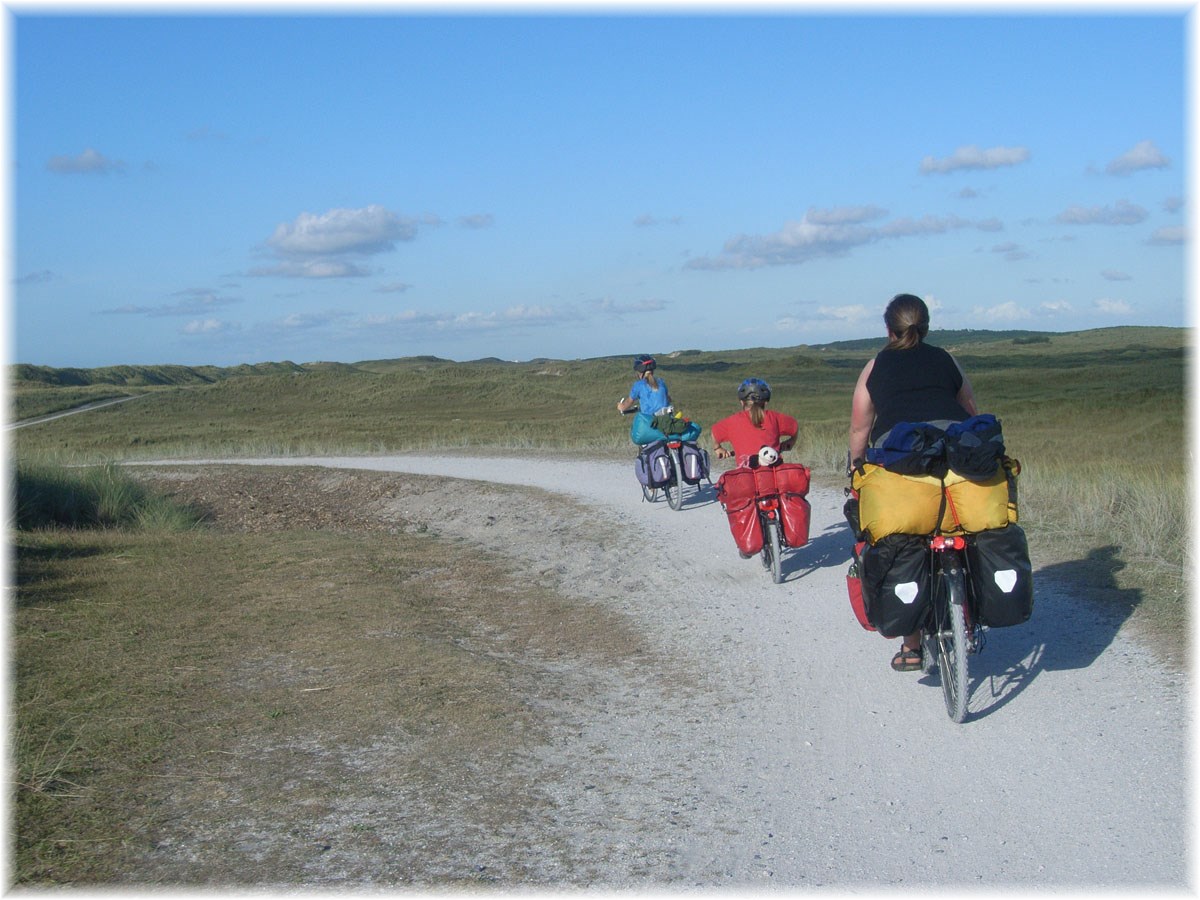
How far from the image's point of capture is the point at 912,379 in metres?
6.25

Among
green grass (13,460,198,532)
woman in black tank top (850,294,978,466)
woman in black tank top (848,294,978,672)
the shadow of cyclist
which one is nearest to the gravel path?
the shadow of cyclist

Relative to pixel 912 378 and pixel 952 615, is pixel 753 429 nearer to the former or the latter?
pixel 912 378

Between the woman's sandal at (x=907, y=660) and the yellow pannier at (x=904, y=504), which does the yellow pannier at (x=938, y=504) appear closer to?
the yellow pannier at (x=904, y=504)

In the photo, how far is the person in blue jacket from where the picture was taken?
559 inches

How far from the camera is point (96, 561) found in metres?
12.8

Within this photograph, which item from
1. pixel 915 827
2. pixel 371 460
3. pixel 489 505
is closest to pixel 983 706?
pixel 915 827

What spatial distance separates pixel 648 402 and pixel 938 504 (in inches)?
341

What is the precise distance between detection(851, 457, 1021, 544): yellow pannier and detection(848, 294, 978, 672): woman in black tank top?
0.52 meters

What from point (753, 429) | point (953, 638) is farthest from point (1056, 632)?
point (753, 429)

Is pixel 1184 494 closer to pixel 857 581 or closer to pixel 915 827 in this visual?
pixel 857 581

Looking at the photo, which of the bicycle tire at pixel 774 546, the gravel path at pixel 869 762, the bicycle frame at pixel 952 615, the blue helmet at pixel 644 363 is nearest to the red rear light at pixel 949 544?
the bicycle frame at pixel 952 615

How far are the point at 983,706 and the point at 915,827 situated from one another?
1.68m

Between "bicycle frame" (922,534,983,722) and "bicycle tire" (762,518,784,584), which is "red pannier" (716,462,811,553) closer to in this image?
"bicycle tire" (762,518,784,584)

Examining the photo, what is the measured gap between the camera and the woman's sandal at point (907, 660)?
22.1ft
